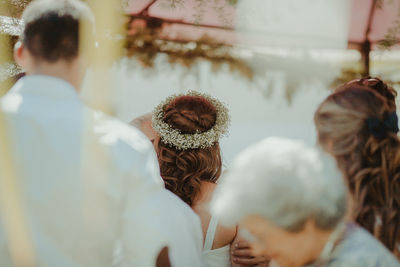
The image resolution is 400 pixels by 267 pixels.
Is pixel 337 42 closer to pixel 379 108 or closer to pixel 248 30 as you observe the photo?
pixel 248 30

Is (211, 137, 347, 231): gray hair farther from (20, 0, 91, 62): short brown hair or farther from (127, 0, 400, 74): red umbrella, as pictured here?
(127, 0, 400, 74): red umbrella

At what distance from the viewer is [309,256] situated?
1.20m

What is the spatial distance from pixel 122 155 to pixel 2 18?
189 centimetres

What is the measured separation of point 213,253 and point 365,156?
3.11 ft

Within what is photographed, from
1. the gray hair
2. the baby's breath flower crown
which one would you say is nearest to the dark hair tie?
the gray hair

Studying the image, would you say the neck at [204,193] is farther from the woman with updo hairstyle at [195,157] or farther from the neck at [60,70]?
the neck at [60,70]

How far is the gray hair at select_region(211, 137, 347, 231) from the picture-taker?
1077mm

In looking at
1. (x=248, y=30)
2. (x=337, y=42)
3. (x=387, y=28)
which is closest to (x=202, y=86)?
(x=248, y=30)

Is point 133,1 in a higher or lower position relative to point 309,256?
higher

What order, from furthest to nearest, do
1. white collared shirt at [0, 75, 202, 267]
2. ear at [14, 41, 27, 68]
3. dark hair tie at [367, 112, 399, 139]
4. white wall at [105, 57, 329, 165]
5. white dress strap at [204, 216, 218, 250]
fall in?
white wall at [105, 57, 329, 165]
white dress strap at [204, 216, 218, 250]
dark hair tie at [367, 112, 399, 139]
ear at [14, 41, 27, 68]
white collared shirt at [0, 75, 202, 267]

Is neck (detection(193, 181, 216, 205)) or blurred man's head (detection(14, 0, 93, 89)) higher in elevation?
blurred man's head (detection(14, 0, 93, 89))

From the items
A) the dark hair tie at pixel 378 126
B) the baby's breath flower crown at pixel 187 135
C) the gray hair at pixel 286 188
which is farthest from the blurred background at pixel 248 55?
the gray hair at pixel 286 188

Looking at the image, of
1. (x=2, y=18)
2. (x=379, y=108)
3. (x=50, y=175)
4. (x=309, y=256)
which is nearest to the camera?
(x=309, y=256)

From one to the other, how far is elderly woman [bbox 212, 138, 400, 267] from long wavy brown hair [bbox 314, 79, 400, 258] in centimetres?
55
